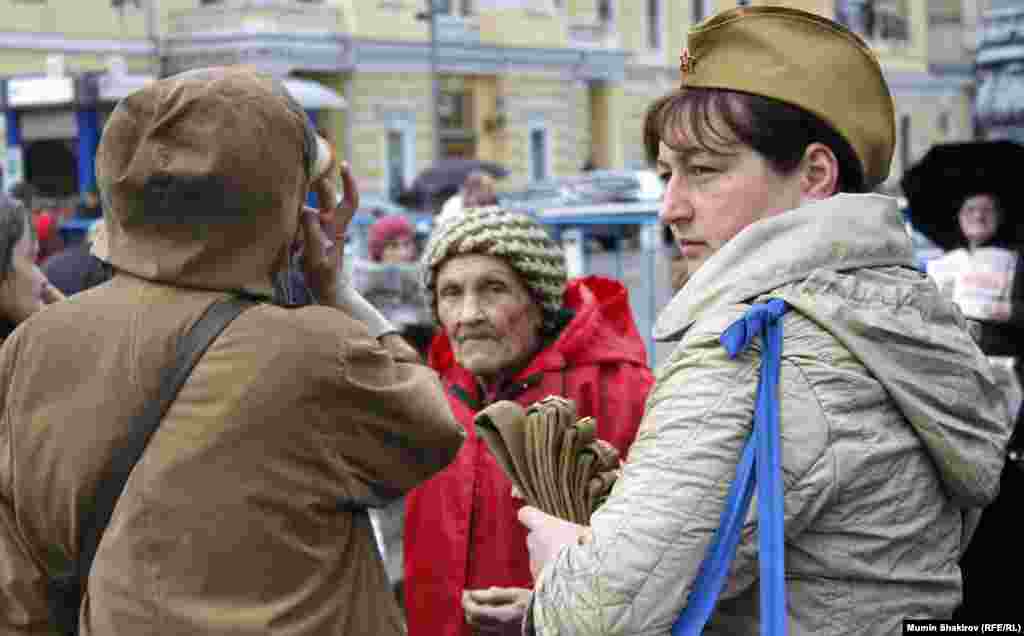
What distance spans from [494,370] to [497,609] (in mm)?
883

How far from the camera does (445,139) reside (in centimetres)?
3634

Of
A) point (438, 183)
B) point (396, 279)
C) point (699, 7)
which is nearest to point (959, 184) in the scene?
point (396, 279)

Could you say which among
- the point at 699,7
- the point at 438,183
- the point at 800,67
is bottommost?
the point at 438,183

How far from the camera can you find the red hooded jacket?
3.22 meters

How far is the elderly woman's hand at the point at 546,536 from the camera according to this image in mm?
2137

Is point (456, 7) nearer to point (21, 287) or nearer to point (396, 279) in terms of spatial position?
point (396, 279)

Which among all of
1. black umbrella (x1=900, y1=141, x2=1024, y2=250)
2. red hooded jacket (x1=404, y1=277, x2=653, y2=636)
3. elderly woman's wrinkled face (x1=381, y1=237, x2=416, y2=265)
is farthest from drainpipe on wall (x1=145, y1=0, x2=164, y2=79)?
red hooded jacket (x1=404, y1=277, x2=653, y2=636)

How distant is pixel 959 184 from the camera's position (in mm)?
5449

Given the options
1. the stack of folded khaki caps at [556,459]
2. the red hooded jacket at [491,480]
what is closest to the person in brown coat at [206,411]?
the stack of folded khaki caps at [556,459]

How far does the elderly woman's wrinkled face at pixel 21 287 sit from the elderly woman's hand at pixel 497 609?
4.92 feet

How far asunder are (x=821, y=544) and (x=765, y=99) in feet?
2.05

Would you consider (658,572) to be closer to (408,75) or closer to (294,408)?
(294,408)

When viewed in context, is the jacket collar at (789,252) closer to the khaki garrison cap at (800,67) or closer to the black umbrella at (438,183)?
the khaki garrison cap at (800,67)

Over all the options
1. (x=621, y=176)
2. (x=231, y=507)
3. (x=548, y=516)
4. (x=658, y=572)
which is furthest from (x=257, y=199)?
(x=621, y=176)
